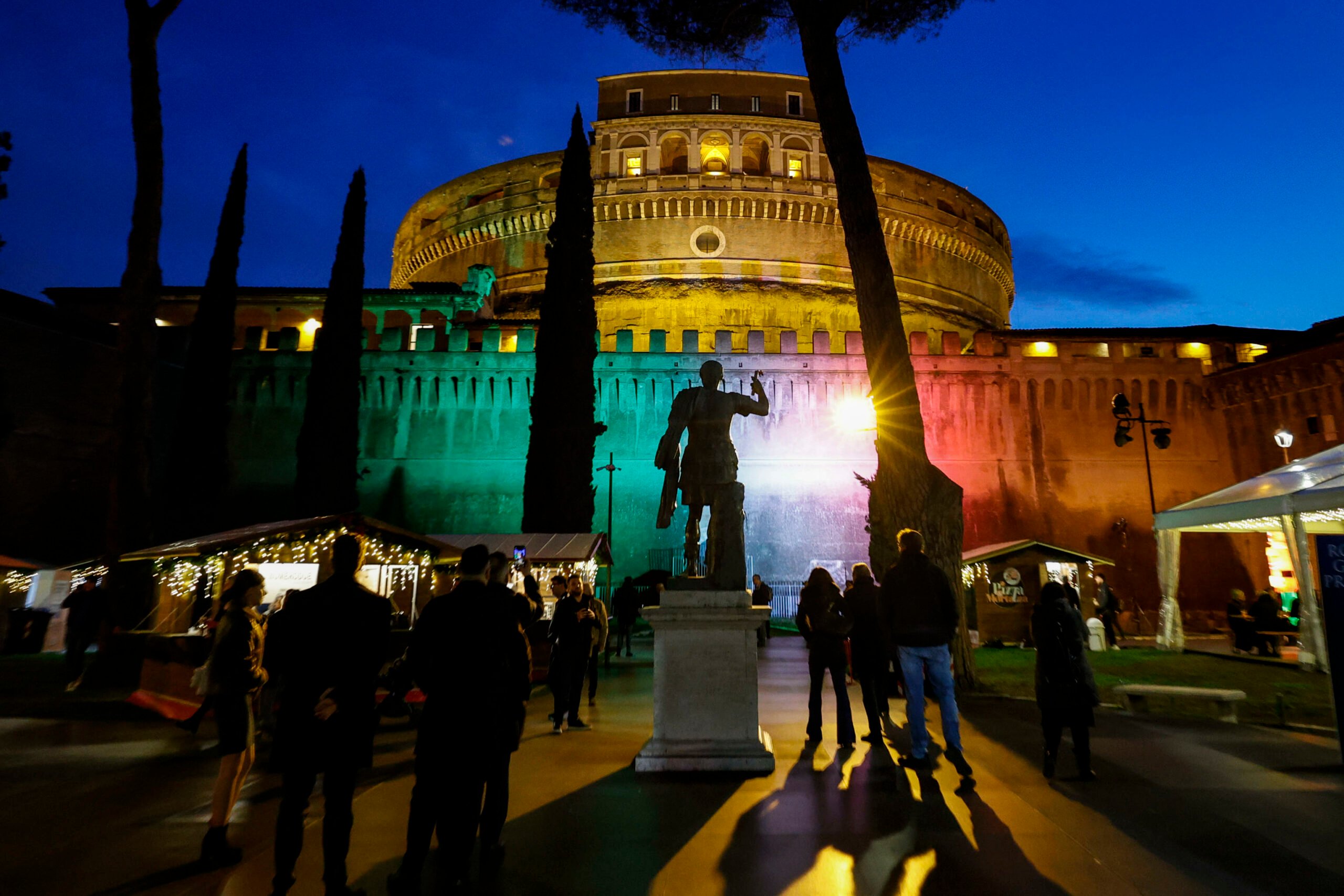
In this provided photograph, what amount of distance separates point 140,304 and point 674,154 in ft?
90.0

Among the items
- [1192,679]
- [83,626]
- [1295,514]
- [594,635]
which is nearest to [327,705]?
[594,635]

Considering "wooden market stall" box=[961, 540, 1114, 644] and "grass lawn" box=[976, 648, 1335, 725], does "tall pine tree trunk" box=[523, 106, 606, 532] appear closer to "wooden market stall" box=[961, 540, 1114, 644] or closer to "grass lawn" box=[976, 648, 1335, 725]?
"wooden market stall" box=[961, 540, 1114, 644]

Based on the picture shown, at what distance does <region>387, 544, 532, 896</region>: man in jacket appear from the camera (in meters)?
3.21

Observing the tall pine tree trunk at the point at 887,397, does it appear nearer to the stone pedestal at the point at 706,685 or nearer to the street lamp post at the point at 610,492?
the stone pedestal at the point at 706,685

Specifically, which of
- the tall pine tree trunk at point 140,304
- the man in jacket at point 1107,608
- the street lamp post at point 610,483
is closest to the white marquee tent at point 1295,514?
the man in jacket at point 1107,608

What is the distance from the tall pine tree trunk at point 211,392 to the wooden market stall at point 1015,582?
69.6 feet

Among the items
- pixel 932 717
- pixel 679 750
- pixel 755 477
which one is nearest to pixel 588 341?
pixel 755 477

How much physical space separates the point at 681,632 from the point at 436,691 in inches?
96.0

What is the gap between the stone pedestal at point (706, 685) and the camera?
17.2ft

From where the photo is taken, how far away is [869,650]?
266 inches

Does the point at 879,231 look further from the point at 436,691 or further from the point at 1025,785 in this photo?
the point at 436,691

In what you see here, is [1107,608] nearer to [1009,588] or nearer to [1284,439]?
[1009,588]

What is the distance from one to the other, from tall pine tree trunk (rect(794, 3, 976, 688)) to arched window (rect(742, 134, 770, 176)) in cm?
2444

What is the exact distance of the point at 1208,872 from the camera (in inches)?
134
